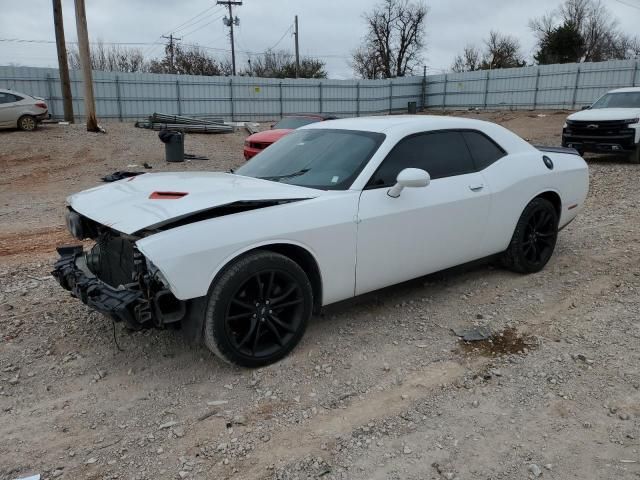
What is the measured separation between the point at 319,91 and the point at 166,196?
2858cm

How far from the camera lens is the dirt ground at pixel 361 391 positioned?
266cm

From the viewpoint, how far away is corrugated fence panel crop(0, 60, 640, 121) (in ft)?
82.0

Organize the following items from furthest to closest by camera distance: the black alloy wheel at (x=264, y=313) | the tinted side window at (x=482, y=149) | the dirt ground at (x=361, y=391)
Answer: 1. the tinted side window at (x=482, y=149)
2. the black alloy wheel at (x=264, y=313)
3. the dirt ground at (x=361, y=391)

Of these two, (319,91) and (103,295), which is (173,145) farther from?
(319,91)

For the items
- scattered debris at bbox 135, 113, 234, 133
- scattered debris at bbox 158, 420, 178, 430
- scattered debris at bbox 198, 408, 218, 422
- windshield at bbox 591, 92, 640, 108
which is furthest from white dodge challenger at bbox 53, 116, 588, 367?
scattered debris at bbox 135, 113, 234, 133

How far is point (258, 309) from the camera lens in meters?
3.35

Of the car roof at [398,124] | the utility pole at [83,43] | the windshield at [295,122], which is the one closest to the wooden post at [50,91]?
the utility pole at [83,43]

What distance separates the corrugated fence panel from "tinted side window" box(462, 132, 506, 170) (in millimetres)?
23593

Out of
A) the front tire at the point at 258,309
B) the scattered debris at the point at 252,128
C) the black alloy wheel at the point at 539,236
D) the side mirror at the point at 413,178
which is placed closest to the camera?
the front tire at the point at 258,309

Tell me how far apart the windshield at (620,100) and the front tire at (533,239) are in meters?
9.50

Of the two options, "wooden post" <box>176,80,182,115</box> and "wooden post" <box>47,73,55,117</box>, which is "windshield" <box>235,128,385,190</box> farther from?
"wooden post" <box>176,80,182,115</box>

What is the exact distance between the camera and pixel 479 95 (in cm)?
3350

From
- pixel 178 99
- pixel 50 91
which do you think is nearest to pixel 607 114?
pixel 178 99

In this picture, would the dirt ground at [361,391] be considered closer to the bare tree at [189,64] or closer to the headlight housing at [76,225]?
the headlight housing at [76,225]
